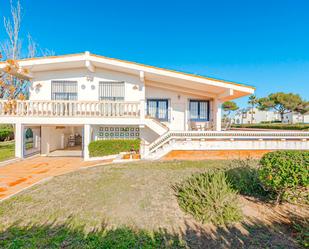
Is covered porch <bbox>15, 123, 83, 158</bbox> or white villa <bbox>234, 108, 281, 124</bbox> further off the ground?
white villa <bbox>234, 108, 281, 124</bbox>

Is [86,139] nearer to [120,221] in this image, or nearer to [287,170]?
[120,221]

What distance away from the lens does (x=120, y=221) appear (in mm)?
4156

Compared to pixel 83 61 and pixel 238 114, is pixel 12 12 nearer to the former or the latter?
pixel 83 61

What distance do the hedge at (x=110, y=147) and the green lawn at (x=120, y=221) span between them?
4448mm

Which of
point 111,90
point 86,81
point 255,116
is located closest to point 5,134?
point 86,81

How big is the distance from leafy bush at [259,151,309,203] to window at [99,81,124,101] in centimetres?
1031

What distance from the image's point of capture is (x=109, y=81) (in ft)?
41.5

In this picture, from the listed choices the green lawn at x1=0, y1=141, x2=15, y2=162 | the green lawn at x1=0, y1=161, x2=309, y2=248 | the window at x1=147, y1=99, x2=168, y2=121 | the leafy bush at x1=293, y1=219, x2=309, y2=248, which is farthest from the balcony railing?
the leafy bush at x1=293, y1=219, x2=309, y2=248

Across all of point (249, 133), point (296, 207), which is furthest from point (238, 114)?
point (296, 207)

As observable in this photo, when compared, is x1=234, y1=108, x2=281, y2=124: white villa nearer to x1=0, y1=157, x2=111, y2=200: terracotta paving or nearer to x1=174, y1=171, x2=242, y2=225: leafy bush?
x1=0, y1=157, x2=111, y2=200: terracotta paving

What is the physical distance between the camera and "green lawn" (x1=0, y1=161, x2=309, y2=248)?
353 centimetres

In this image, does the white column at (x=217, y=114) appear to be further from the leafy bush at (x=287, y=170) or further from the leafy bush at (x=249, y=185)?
the leafy bush at (x=287, y=170)

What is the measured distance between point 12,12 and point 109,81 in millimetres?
15132

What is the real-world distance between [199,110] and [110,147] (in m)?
7.53
